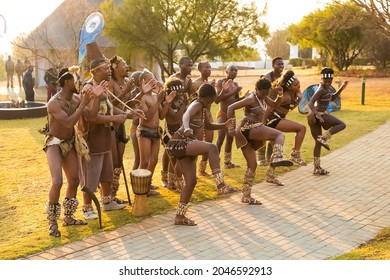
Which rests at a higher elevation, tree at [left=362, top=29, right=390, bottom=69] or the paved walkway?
tree at [left=362, top=29, right=390, bottom=69]

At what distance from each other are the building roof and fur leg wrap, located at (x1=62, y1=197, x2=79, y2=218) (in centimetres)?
2020

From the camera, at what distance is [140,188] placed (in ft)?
23.9

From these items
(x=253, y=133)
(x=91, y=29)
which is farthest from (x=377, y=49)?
(x=253, y=133)

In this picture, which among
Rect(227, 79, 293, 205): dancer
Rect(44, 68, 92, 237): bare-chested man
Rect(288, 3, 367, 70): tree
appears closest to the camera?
Rect(44, 68, 92, 237): bare-chested man

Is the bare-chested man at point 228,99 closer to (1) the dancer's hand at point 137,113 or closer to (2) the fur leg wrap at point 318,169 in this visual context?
(2) the fur leg wrap at point 318,169

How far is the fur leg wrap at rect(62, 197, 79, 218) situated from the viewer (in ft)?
22.5

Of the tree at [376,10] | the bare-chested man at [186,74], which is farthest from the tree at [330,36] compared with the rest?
the bare-chested man at [186,74]

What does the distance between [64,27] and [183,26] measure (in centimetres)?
736

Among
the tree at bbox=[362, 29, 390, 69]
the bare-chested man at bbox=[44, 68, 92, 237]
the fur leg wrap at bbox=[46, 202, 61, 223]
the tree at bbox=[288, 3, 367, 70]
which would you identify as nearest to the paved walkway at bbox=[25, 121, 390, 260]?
the fur leg wrap at bbox=[46, 202, 61, 223]

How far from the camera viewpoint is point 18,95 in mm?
28359

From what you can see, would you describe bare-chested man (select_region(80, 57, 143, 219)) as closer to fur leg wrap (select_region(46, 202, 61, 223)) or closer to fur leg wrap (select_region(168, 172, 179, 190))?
fur leg wrap (select_region(46, 202, 61, 223))

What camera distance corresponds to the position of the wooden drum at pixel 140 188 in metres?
7.24

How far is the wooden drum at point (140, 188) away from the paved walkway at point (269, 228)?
231mm

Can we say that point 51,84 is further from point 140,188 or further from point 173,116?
point 140,188
